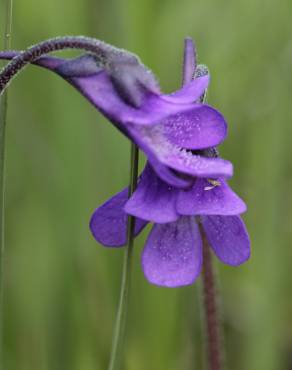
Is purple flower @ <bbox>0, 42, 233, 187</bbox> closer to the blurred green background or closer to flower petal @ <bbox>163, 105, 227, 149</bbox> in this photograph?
flower petal @ <bbox>163, 105, 227, 149</bbox>

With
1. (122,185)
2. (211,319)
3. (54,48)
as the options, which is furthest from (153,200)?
(122,185)

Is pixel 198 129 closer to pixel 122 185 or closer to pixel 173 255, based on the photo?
pixel 173 255

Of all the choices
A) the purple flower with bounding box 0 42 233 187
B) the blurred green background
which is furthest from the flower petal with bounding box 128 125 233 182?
the blurred green background

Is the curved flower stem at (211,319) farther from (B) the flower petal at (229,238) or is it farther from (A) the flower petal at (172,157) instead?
(A) the flower petal at (172,157)

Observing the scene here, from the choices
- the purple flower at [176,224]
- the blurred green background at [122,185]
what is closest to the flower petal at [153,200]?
the purple flower at [176,224]

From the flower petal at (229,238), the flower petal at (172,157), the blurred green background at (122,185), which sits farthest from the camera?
the blurred green background at (122,185)
